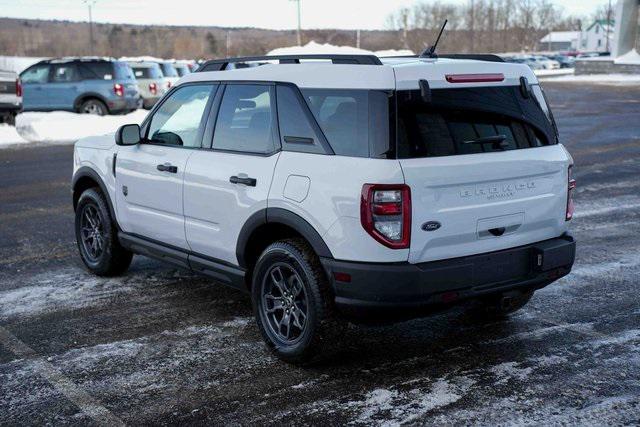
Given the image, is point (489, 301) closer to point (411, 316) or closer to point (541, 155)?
point (411, 316)

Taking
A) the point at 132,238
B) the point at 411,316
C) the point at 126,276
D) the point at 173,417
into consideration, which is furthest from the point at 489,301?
the point at 126,276

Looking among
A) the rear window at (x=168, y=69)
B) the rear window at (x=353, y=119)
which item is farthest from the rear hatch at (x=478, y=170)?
the rear window at (x=168, y=69)

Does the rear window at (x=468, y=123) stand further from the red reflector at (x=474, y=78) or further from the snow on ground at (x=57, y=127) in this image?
the snow on ground at (x=57, y=127)

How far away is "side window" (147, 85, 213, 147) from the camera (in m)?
5.71

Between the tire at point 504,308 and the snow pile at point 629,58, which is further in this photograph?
the snow pile at point 629,58

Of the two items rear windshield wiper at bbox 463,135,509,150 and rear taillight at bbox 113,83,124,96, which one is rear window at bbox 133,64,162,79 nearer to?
rear taillight at bbox 113,83,124,96

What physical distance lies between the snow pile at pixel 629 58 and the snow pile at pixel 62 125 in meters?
41.2

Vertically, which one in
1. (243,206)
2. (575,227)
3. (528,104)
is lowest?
(575,227)

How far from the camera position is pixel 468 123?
462 cm

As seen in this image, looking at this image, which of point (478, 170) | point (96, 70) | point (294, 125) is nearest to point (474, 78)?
point (478, 170)

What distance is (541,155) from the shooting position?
4.89 meters

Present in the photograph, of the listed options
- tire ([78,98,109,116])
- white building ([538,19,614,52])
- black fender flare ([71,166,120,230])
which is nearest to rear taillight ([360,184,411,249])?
black fender flare ([71,166,120,230])

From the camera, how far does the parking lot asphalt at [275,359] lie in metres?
4.18

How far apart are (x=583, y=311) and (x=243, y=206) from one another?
2.68 meters
